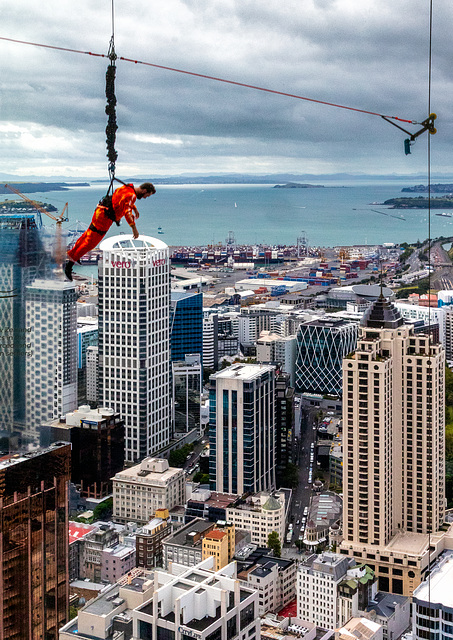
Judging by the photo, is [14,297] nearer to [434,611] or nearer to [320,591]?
[320,591]

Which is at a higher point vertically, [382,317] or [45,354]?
[382,317]

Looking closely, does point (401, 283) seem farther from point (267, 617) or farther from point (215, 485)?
point (267, 617)

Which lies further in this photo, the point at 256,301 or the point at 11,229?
the point at 256,301

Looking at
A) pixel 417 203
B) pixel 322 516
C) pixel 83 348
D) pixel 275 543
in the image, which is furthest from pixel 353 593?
pixel 417 203

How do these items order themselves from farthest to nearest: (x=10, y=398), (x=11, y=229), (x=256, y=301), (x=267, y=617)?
(x=256, y=301), (x=11, y=229), (x=10, y=398), (x=267, y=617)

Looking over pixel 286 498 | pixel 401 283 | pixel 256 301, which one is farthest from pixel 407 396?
pixel 401 283
